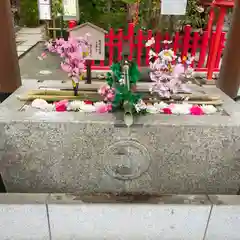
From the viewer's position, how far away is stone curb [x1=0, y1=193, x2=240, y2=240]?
5.86ft

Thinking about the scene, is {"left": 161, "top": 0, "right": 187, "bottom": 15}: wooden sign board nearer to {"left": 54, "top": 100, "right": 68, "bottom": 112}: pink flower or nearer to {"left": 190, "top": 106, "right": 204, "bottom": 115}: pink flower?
{"left": 190, "top": 106, "right": 204, "bottom": 115}: pink flower

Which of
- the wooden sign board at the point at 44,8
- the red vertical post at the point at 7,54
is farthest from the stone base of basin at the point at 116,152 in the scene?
the wooden sign board at the point at 44,8

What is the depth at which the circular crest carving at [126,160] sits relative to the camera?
1896 millimetres

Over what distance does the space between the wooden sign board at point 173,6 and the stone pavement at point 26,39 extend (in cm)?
397

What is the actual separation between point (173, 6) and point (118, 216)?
3.60 meters

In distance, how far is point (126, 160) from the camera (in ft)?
6.39

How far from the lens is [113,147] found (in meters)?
1.90

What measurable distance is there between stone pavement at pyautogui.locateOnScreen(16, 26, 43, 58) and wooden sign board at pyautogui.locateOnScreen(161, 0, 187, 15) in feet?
13.0

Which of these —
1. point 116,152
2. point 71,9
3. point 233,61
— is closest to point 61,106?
point 116,152

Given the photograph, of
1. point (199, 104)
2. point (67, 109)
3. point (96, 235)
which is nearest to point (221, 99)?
point (199, 104)

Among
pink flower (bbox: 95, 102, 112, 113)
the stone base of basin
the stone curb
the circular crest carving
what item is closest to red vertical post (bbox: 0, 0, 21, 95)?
the stone base of basin

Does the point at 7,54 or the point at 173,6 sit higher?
the point at 173,6

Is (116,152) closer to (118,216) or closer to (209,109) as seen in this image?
(118,216)

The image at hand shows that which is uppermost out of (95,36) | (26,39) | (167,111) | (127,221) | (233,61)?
(95,36)
